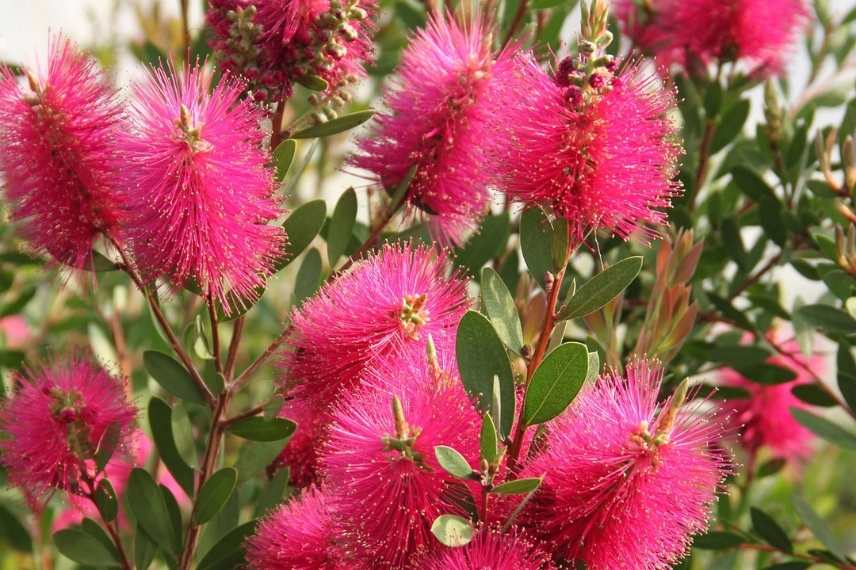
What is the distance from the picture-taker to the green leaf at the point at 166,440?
1.58 m

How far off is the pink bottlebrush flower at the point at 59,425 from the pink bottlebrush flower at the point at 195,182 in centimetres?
25

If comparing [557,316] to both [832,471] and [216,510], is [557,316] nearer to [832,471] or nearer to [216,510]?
[216,510]

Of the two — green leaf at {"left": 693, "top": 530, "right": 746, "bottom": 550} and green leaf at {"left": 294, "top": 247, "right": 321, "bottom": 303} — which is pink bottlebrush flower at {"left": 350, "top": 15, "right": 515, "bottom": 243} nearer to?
green leaf at {"left": 294, "top": 247, "right": 321, "bottom": 303}

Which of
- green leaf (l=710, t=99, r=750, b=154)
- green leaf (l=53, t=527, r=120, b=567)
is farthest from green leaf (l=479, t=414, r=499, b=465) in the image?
green leaf (l=710, t=99, r=750, b=154)

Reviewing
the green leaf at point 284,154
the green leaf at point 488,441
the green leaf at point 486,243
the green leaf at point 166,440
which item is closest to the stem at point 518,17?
the green leaf at point 486,243

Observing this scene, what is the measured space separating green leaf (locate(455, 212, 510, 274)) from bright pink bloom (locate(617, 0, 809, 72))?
58 centimetres

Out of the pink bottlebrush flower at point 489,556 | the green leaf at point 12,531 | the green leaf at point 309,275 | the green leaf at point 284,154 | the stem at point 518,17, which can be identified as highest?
the stem at point 518,17

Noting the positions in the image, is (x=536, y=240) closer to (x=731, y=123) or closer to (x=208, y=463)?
(x=208, y=463)

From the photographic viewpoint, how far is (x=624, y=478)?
1.04 m

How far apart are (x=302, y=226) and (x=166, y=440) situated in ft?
1.29

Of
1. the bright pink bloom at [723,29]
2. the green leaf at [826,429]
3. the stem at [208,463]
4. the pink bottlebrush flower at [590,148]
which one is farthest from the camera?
the bright pink bloom at [723,29]

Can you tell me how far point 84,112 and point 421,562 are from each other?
2.05 ft

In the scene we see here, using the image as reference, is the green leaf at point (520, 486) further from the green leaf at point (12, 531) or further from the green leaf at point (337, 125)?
the green leaf at point (12, 531)

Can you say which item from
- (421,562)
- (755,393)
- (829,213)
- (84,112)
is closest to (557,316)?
(421,562)
